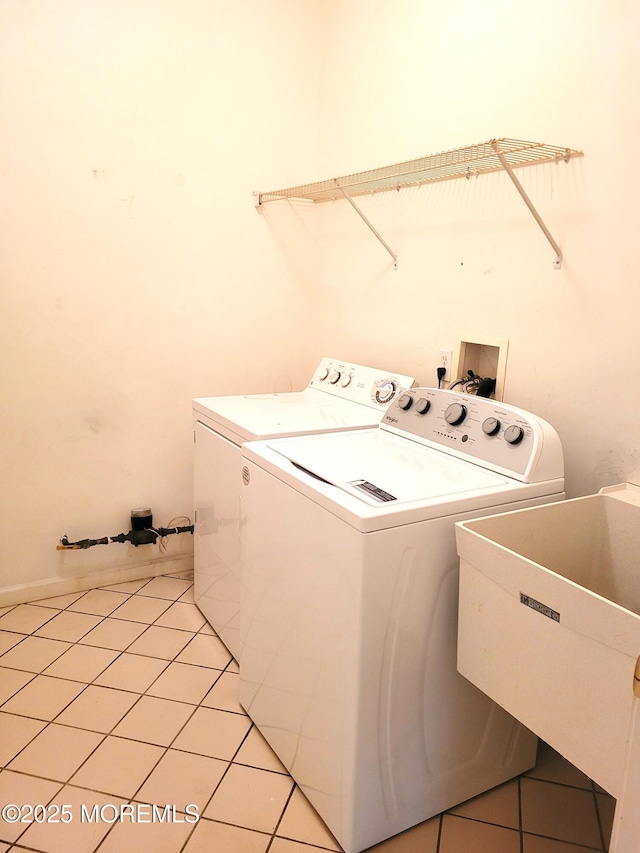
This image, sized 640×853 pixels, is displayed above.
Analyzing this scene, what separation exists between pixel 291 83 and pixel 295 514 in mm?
1928

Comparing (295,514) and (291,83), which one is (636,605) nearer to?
(295,514)

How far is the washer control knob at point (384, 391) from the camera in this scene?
78.2 inches

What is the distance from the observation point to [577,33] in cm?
142

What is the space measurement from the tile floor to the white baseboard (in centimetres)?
21

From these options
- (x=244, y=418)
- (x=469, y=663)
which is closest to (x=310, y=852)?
(x=469, y=663)

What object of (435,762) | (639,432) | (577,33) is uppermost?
(577,33)

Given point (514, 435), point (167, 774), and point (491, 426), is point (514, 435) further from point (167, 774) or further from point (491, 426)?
point (167, 774)

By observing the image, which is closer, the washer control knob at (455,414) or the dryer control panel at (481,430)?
the dryer control panel at (481,430)

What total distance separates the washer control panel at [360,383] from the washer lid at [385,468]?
0.98 feet

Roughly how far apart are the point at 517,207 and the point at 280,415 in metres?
0.93

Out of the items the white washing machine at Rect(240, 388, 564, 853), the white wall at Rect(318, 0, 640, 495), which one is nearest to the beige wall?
the white wall at Rect(318, 0, 640, 495)

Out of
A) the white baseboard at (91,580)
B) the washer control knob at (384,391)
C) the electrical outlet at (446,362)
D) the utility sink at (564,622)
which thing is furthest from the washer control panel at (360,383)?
the white baseboard at (91,580)

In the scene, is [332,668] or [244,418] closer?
[332,668]

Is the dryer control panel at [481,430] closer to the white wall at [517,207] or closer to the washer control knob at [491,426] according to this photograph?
the washer control knob at [491,426]
